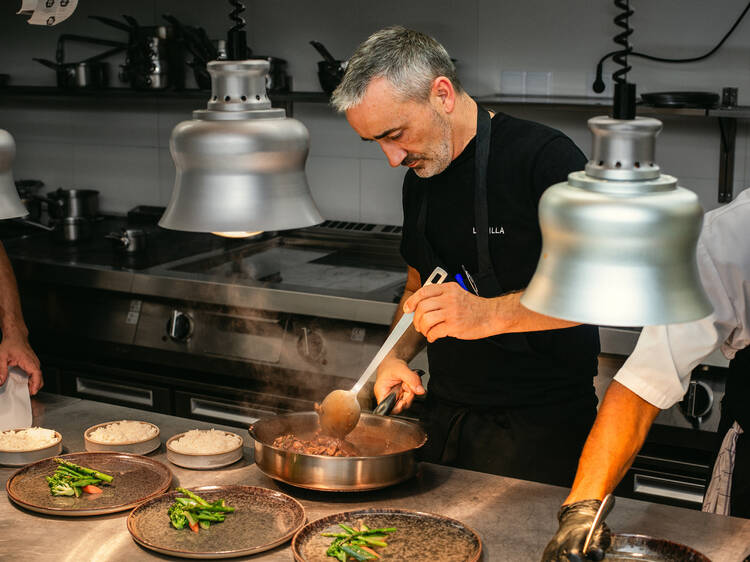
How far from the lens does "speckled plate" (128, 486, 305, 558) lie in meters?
1.79

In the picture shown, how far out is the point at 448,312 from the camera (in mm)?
2096

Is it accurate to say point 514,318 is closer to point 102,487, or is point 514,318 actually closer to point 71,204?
point 102,487

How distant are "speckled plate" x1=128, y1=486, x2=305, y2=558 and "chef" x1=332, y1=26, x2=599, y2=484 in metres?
0.51

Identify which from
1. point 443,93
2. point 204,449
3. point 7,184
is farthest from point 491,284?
point 7,184

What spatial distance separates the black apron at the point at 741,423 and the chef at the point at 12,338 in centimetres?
183

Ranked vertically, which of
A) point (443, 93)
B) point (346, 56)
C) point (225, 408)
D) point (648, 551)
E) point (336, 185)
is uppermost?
point (346, 56)

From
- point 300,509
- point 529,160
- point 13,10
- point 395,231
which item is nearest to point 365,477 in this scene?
point 300,509

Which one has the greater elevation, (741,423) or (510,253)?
(510,253)

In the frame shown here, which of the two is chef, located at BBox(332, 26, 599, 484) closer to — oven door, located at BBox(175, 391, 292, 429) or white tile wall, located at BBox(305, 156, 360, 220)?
oven door, located at BBox(175, 391, 292, 429)

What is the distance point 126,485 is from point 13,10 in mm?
3915

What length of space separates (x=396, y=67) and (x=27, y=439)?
1237mm

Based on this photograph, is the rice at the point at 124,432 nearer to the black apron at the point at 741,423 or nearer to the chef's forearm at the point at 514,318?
the chef's forearm at the point at 514,318

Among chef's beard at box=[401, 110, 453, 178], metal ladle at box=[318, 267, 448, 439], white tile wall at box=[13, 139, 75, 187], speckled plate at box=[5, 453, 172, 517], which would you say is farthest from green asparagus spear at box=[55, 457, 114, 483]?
white tile wall at box=[13, 139, 75, 187]

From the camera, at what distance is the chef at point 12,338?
2705mm
